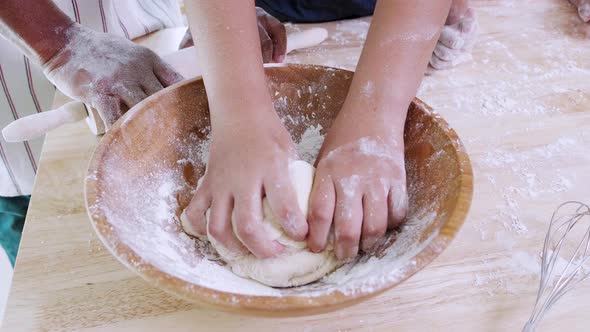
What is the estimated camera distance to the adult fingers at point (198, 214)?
49 centimetres

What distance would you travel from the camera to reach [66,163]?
680mm

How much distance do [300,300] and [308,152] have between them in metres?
0.30

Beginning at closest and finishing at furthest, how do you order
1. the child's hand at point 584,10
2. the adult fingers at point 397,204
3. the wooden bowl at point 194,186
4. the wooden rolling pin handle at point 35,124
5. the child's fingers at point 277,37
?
the wooden bowl at point 194,186 < the adult fingers at point 397,204 < the wooden rolling pin handle at point 35,124 < the child's fingers at point 277,37 < the child's hand at point 584,10

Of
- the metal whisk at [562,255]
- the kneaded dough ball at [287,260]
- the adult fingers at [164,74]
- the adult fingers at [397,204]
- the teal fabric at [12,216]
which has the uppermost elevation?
the adult fingers at [164,74]

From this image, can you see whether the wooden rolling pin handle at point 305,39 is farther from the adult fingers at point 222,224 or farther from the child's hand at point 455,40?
the adult fingers at point 222,224

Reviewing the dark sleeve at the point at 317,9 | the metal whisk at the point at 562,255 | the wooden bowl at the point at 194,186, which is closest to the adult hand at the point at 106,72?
the wooden bowl at the point at 194,186

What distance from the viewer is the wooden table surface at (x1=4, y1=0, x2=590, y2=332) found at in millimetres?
481

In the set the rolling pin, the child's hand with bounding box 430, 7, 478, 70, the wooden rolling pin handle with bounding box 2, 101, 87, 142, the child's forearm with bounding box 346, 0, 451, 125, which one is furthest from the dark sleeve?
the wooden rolling pin handle with bounding box 2, 101, 87, 142

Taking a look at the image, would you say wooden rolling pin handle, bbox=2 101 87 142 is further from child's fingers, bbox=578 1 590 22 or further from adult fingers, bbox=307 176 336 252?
child's fingers, bbox=578 1 590 22

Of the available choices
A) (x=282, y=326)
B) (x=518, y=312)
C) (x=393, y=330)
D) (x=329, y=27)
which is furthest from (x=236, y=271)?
(x=329, y=27)

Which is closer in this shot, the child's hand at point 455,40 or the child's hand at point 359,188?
the child's hand at point 359,188

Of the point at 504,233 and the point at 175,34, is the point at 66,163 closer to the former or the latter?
the point at 175,34

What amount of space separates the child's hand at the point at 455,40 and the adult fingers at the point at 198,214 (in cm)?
57

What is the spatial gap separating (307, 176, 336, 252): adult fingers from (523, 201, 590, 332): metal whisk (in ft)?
0.77
